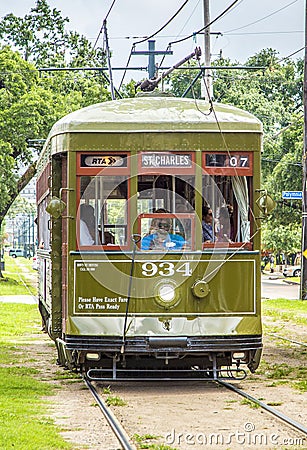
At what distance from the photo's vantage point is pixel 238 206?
11734 millimetres

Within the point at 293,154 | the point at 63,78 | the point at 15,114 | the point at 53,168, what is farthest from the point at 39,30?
the point at 53,168

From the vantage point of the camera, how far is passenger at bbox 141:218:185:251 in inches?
454

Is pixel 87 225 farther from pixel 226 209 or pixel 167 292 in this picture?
pixel 226 209

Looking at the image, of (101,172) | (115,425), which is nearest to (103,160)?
(101,172)

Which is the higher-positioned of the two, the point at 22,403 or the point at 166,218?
the point at 166,218

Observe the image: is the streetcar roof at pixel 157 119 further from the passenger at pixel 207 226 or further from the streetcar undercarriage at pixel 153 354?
the streetcar undercarriage at pixel 153 354

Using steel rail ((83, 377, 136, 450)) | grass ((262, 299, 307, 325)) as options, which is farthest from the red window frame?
grass ((262, 299, 307, 325))

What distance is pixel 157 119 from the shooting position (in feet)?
38.4

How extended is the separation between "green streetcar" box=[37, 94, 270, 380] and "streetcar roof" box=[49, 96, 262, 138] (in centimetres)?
2

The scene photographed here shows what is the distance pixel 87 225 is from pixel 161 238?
2.99ft

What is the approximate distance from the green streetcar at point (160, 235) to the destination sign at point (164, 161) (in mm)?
12

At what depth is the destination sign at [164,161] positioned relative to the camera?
11539 mm

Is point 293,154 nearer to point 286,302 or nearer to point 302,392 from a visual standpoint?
point 286,302

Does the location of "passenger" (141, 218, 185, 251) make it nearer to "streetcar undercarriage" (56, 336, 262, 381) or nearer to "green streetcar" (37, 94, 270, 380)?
"green streetcar" (37, 94, 270, 380)
